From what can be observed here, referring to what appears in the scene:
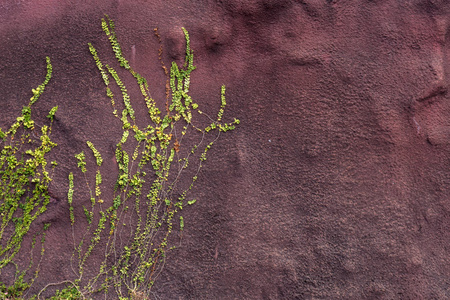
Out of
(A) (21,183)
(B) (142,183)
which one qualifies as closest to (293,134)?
(B) (142,183)

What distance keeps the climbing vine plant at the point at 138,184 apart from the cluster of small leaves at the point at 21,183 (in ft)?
1.04

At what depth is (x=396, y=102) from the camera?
3947 mm

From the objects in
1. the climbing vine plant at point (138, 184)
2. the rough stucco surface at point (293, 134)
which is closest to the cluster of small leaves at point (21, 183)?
the rough stucco surface at point (293, 134)

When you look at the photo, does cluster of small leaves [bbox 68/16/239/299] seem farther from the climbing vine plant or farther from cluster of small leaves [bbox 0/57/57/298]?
cluster of small leaves [bbox 0/57/57/298]

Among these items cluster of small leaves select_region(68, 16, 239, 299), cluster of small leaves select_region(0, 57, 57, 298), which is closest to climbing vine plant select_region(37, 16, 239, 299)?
cluster of small leaves select_region(68, 16, 239, 299)

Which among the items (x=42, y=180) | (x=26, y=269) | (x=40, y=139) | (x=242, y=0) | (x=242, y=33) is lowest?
(x=26, y=269)

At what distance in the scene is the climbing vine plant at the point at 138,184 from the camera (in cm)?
391

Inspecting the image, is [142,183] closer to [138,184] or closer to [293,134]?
[138,184]

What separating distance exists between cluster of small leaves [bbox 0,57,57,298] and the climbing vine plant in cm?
32

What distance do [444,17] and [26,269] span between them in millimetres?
4874

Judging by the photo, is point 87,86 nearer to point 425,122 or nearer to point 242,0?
point 242,0

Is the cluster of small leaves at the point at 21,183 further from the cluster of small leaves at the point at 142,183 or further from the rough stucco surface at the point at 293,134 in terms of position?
the cluster of small leaves at the point at 142,183

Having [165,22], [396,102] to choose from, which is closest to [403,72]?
[396,102]

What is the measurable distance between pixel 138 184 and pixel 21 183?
3.79ft
